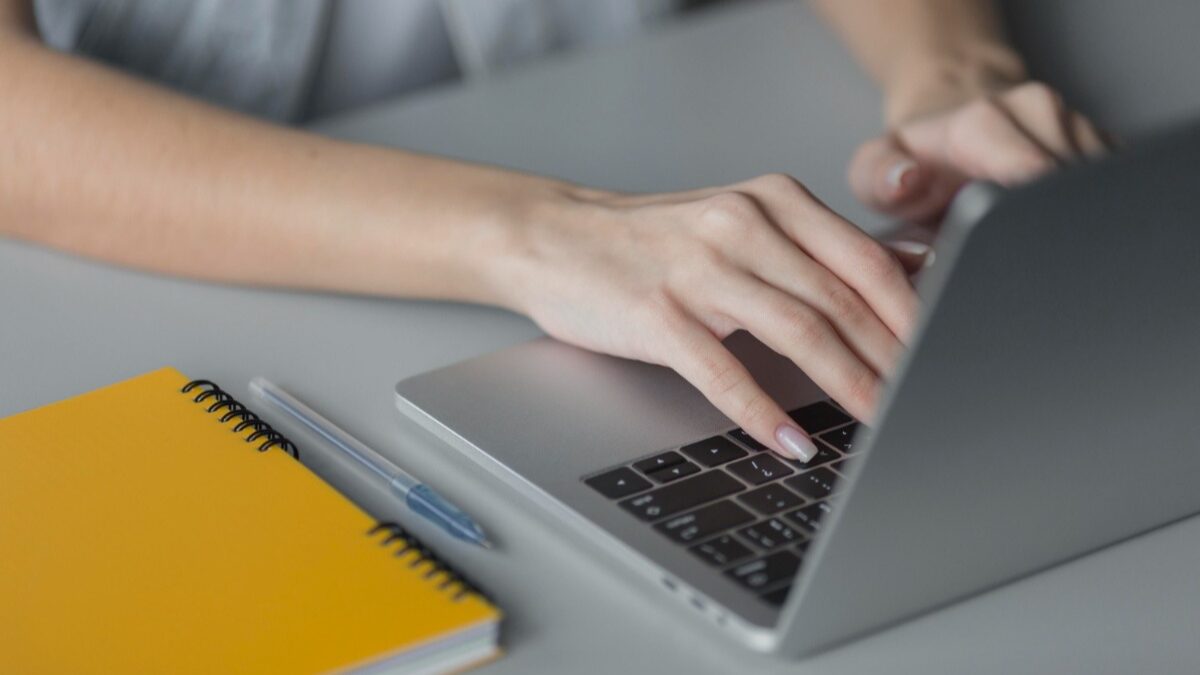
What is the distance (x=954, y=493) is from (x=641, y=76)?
640mm

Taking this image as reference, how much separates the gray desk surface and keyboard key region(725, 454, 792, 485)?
0.22ft

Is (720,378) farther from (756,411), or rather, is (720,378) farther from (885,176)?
(885,176)

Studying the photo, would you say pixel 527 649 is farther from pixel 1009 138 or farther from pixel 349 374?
pixel 1009 138

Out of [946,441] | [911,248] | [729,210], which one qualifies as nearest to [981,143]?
[911,248]

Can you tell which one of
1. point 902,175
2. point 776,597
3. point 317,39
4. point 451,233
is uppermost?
point 317,39

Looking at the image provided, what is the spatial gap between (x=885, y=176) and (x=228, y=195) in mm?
377

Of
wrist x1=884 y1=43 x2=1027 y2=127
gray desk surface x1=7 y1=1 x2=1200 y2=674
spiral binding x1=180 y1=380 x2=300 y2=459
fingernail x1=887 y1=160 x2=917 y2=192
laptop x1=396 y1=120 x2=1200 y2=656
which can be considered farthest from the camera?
wrist x1=884 y1=43 x2=1027 y2=127

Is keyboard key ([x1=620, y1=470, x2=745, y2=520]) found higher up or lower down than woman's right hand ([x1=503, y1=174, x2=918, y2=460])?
lower down

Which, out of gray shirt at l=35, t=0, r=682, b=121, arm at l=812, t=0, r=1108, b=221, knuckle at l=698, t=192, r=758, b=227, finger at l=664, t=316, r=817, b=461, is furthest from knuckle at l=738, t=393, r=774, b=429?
gray shirt at l=35, t=0, r=682, b=121

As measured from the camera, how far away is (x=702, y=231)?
0.69 m

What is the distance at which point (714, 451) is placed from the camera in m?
0.61

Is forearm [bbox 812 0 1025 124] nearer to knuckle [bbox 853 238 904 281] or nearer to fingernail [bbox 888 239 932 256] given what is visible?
fingernail [bbox 888 239 932 256]

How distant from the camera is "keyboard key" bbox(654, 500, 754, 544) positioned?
0.54 m

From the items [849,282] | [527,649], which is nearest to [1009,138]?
[849,282]
